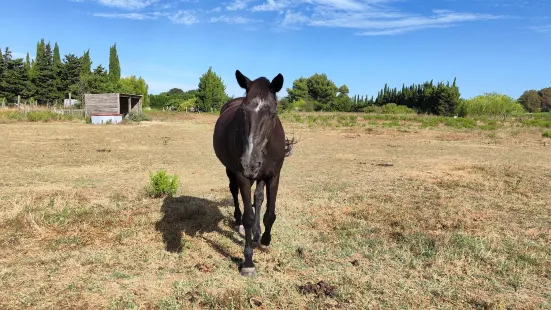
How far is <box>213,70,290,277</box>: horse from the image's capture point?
11.4ft

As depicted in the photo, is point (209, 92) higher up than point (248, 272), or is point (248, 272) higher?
point (209, 92)

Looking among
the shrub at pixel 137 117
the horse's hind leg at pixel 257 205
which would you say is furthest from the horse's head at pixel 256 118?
the shrub at pixel 137 117

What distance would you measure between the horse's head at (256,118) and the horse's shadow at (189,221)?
178 cm

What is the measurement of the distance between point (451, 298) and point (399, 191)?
5.11 metres

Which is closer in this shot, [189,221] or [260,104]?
[260,104]

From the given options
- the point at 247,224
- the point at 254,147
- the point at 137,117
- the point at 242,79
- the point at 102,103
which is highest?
the point at 102,103

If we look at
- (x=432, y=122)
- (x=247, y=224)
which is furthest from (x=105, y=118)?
(x=432, y=122)

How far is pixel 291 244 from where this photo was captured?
5.09 metres

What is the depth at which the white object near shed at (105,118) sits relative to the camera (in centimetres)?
3088

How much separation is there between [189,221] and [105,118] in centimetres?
2916

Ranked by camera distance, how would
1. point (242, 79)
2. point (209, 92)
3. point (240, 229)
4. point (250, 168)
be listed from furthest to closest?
point (209, 92)
point (240, 229)
point (242, 79)
point (250, 168)

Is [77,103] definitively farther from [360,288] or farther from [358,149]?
[360,288]

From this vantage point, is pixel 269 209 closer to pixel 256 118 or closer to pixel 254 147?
pixel 254 147

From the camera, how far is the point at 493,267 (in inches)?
165
